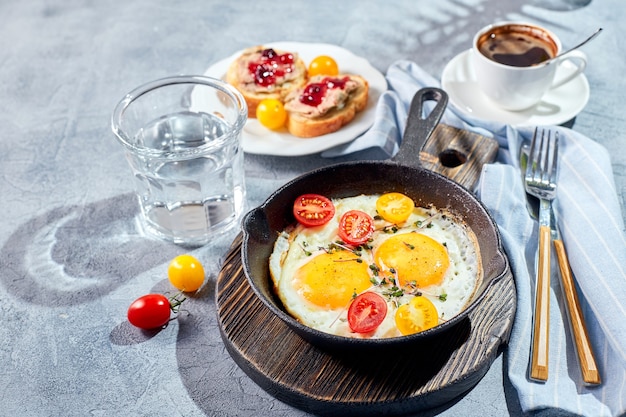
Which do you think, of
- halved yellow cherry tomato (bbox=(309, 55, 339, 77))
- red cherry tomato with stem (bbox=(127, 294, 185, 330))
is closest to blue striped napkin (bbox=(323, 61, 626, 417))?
halved yellow cherry tomato (bbox=(309, 55, 339, 77))

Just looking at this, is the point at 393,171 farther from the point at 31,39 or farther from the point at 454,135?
the point at 31,39

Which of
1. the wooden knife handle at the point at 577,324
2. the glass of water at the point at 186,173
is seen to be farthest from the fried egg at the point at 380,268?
the glass of water at the point at 186,173

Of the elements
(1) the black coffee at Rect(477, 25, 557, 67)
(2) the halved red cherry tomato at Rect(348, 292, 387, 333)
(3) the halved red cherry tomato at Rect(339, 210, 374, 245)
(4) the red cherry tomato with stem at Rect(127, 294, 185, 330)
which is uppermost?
(1) the black coffee at Rect(477, 25, 557, 67)

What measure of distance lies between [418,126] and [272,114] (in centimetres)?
89

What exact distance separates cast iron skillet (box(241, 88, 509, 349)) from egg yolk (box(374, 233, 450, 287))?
0.18 m

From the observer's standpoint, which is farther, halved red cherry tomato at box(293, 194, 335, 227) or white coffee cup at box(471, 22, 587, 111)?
white coffee cup at box(471, 22, 587, 111)

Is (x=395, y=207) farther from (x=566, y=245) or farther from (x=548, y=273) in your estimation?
(x=566, y=245)

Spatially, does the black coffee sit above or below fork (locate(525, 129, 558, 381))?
above

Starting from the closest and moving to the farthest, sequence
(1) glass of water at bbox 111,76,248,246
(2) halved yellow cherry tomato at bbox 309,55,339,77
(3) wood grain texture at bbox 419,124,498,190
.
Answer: (1) glass of water at bbox 111,76,248,246, (3) wood grain texture at bbox 419,124,498,190, (2) halved yellow cherry tomato at bbox 309,55,339,77

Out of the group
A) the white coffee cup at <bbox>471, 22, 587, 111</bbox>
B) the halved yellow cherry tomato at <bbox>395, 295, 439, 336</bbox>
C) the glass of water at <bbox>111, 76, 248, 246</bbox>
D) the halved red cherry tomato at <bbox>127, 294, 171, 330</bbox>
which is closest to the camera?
the halved yellow cherry tomato at <bbox>395, 295, 439, 336</bbox>

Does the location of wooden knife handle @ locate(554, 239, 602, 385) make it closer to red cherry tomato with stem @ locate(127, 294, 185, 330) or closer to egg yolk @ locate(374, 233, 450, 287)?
egg yolk @ locate(374, 233, 450, 287)

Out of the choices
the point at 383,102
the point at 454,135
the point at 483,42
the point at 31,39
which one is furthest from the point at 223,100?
the point at 31,39

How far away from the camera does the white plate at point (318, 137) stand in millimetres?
3996

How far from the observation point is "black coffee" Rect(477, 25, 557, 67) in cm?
421
